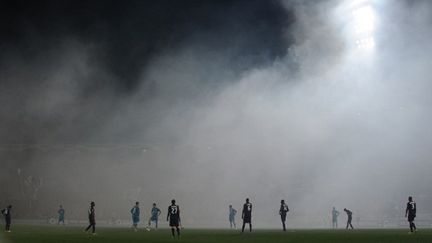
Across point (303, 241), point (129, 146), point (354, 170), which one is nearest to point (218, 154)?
point (129, 146)

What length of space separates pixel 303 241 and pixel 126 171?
69630 mm

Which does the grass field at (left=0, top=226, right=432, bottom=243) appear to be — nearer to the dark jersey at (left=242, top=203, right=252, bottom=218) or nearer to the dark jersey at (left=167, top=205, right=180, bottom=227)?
the dark jersey at (left=167, top=205, right=180, bottom=227)

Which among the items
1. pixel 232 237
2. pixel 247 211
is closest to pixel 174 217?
pixel 232 237

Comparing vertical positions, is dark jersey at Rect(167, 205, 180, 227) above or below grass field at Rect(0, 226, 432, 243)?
above

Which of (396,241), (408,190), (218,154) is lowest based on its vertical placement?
(396,241)

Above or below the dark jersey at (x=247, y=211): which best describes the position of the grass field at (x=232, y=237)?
below

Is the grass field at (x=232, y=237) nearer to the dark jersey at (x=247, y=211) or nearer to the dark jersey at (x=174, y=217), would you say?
the dark jersey at (x=174, y=217)

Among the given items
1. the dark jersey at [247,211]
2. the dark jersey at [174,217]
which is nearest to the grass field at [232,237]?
the dark jersey at [174,217]

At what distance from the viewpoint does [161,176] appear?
302 ft

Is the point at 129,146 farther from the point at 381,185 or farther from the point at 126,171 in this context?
the point at 381,185

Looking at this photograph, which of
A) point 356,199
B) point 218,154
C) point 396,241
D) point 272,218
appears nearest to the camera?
point 396,241

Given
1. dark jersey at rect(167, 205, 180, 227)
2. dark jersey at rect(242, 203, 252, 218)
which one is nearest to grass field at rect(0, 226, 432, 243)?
dark jersey at rect(167, 205, 180, 227)

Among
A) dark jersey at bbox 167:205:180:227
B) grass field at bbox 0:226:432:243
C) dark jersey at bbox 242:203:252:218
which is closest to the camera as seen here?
grass field at bbox 0:226:432:243

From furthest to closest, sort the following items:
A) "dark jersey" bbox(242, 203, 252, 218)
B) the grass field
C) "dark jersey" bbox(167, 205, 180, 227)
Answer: "dark jersey" bbox(242, 203, 252, 218) → "dark jersey" bbox(167, 205, 180, 227) → the grass field
